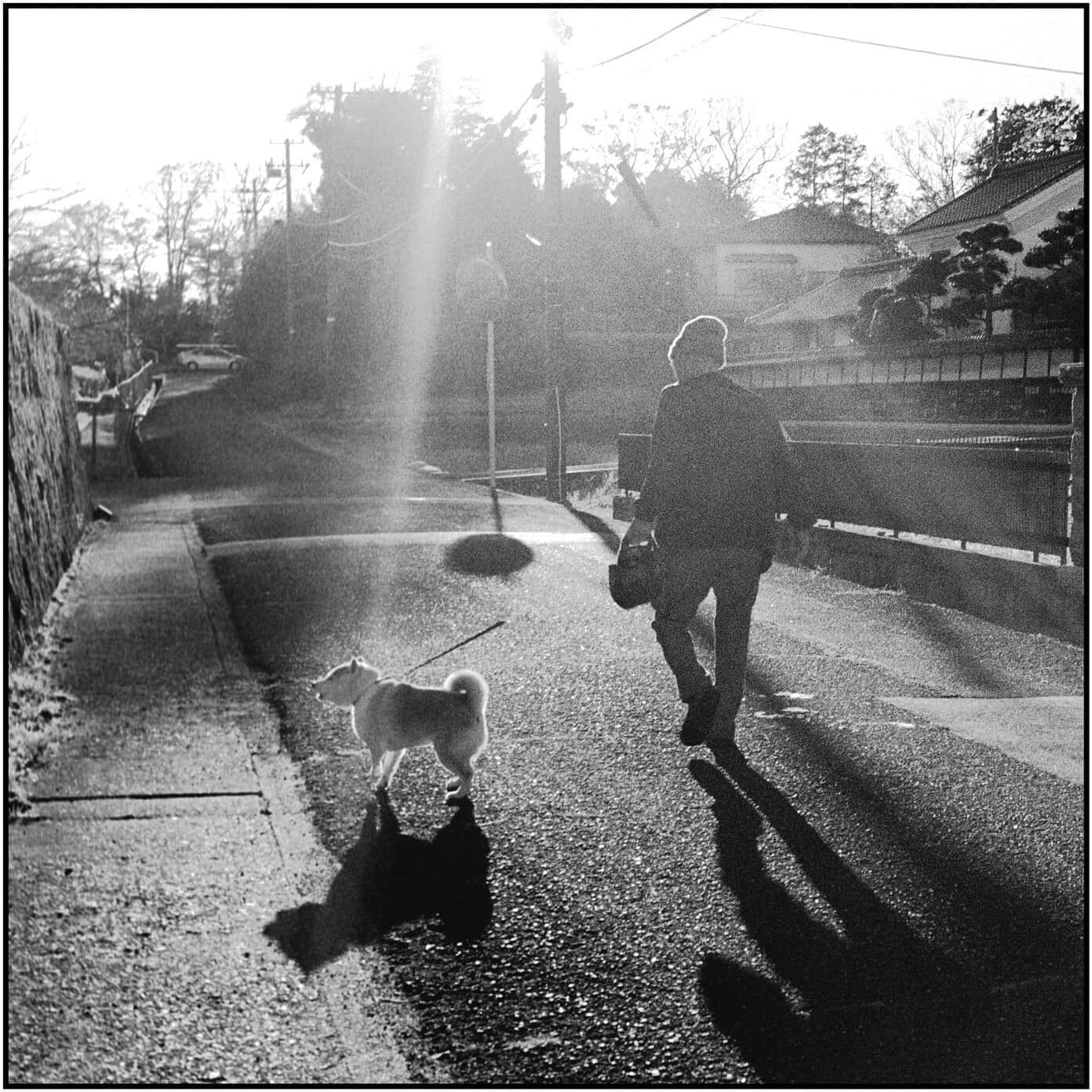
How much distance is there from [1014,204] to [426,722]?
1008cm

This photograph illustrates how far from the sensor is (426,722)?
5.52 metres

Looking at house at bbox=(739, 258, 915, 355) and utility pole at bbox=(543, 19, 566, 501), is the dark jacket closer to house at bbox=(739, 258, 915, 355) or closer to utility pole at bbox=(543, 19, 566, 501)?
house at bbox=(739, 258, 915, 355)

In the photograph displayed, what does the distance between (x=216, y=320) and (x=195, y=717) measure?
314 feet

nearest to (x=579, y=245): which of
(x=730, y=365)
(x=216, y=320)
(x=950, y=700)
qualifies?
(x=730, y=365)

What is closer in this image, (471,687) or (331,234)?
(471,687)

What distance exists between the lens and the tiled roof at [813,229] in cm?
1655

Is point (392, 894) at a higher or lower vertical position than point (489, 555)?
lower

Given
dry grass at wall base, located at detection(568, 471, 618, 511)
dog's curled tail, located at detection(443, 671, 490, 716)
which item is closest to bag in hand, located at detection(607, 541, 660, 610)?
dog's curled tail, located at detection(443, 671, 490, 716)

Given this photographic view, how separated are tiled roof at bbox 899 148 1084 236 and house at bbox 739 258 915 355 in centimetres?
313

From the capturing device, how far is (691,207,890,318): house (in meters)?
17.3

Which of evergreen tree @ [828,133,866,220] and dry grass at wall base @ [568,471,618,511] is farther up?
evergreen tree @ [828,133,866,220]

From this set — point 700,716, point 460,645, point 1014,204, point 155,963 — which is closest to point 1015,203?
point 1014,204

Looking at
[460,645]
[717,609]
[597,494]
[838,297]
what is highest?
[838,297]

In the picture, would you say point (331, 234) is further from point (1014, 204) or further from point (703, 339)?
point (703, 339)
